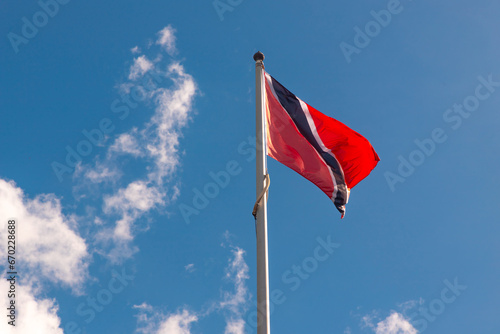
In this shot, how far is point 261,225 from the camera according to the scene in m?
9.95

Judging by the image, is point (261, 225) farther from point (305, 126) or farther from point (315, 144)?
point (305, 126)

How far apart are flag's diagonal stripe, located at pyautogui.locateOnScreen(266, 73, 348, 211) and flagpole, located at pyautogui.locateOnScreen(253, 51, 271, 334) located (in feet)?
3.45

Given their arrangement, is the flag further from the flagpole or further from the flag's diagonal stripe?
the flagpole

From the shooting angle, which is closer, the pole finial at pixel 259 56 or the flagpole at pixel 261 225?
the flagpole at pixel 261 225

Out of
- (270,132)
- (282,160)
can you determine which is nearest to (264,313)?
(282,160)

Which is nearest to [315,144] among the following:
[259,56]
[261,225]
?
[259,56]

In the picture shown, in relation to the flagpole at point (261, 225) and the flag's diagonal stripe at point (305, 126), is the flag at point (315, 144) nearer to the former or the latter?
the flag's diagonal stripe at point (305, 126)

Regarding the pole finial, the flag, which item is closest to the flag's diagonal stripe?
the flag

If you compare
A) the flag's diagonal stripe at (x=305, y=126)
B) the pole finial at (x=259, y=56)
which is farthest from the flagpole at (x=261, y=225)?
the flag's diagonal stripe at (x=305, y=126)

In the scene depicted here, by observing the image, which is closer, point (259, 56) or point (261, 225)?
point (261, 225)

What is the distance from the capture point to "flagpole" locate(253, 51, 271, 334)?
8.91m

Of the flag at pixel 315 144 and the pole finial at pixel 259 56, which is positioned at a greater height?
the pole finial at pixel 259 56

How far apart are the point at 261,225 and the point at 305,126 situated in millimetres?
4157

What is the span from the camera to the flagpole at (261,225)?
29.2 feet
